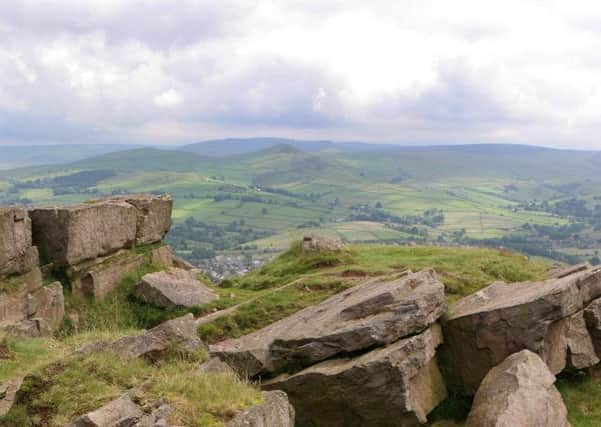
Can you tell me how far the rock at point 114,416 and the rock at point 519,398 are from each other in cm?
834

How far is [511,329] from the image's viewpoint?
17156 mm

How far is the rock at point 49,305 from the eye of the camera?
65.5 feet

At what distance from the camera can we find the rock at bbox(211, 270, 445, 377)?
16344 millimetres

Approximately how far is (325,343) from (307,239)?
14310mm

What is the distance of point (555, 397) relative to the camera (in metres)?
15.4

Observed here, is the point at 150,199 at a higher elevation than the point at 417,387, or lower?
higher

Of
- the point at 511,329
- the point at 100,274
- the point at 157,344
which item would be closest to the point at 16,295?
the point at 100,274

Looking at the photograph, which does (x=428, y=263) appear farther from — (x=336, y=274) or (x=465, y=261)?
(x=336, y=274)

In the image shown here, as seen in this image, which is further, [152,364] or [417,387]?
[417,387]

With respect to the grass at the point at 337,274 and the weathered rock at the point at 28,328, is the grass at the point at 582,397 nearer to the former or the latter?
the grass at the point at 337,274

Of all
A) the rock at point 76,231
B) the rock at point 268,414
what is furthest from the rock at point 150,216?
the rock at point 268,414

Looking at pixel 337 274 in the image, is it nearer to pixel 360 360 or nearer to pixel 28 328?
pixel 360 360

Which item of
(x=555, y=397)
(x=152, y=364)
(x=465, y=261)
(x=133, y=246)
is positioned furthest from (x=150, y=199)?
(x=555, y=397)

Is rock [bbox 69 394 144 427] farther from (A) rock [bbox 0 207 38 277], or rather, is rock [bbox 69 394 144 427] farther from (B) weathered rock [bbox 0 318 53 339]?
(A) rock [bbox 0 207 38 277]
